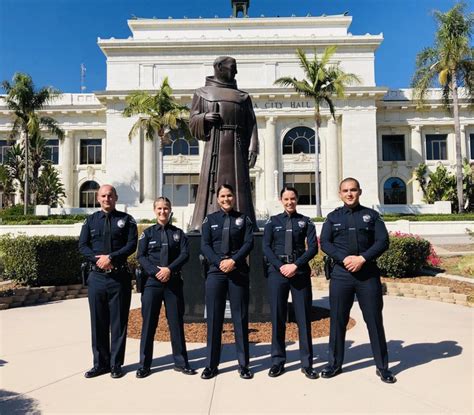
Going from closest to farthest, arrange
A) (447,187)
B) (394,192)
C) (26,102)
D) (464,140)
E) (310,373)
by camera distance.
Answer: (310,373)
(26,102)
(447,187)
(464,140)
(394,192)

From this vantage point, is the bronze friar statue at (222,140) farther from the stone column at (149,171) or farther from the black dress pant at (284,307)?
the stone column at (149,171)

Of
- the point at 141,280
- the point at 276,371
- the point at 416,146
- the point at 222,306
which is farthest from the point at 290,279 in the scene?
the point at 416,146

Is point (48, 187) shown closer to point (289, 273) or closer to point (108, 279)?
point (108, 279)

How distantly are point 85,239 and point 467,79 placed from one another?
3331 cm

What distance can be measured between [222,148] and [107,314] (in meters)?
3.35

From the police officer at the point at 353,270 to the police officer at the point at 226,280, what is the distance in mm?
867

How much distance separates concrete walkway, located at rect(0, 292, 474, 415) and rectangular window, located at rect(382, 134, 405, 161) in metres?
39.4

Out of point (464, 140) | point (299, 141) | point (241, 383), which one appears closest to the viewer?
point (241, 383)

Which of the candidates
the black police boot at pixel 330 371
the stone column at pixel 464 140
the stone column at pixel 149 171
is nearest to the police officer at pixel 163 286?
the black police boot at pixel 330 371

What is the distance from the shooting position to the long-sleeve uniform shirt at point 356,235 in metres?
4.61

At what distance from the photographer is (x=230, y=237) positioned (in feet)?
15.8

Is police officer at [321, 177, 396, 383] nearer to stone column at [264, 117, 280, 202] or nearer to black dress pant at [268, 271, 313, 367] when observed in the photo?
black dress pant at [268, 271, 313, 367]

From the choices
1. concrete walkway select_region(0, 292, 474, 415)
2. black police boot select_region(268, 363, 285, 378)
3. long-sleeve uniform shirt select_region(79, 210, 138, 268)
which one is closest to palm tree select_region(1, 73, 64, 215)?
concrete walkway select_region(0, 292, 474, 415)

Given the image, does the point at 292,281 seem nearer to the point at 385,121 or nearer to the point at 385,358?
the point at 385,358
